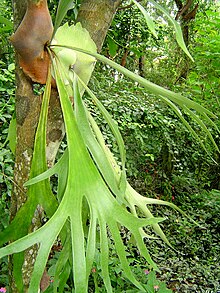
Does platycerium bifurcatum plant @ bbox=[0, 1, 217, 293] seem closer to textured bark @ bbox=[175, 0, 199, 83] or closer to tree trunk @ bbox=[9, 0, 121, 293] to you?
tree trunk @ bbox=[9, 0, 121, 293]

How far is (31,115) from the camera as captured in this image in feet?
1.85

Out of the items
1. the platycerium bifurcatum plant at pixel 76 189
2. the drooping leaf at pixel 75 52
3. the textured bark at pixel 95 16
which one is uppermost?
the textured bark at pixel 95 16

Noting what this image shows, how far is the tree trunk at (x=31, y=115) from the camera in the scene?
0.55 m

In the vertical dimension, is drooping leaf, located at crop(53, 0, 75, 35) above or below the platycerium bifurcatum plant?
above

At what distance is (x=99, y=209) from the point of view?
50cm

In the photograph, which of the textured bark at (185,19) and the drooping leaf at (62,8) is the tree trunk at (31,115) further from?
the textured bark at (185,19)

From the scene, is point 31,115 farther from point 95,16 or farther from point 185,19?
point 185,19

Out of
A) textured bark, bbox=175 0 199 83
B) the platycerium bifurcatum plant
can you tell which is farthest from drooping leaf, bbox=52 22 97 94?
textured bark, bbox=175 0 199 83

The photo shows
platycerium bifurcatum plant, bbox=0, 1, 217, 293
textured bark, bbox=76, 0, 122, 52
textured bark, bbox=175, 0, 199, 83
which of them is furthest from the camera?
textured bark, bbox=175, 0, 199, 83

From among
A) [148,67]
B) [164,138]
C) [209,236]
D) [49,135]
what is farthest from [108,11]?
[148,67]

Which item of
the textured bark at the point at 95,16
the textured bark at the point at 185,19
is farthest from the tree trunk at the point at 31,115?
the textured bark at the point at 185,19

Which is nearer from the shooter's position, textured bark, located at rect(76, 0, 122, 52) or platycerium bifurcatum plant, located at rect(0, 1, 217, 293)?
platycerium bifurcatum plant, located at rect(0, 1, 217, 293)

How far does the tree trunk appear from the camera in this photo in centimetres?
55

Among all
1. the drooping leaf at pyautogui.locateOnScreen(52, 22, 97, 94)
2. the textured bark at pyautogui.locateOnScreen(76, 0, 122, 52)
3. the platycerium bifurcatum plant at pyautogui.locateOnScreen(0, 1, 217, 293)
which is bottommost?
the platycerium bifurcatum plant at pyautogui.locateOnScreen(0, 1, 217, 293)
